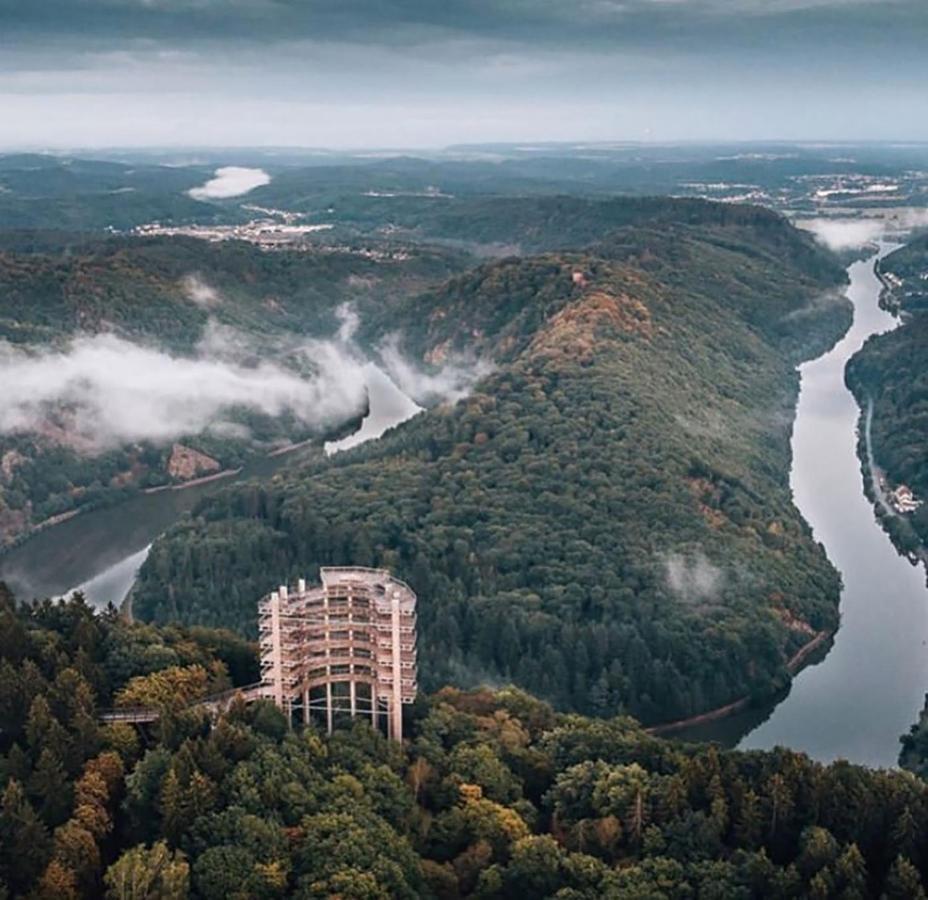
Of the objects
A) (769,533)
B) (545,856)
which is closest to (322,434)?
(769,533)

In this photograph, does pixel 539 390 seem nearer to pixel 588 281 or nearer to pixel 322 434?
pixel 588 281

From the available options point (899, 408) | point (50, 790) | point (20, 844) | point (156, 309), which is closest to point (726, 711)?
point (50, 790)

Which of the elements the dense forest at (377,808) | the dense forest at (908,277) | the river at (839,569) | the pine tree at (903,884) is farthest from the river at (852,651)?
the dense forest at (908,277)

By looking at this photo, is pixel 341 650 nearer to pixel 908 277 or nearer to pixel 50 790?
pixel 50 790

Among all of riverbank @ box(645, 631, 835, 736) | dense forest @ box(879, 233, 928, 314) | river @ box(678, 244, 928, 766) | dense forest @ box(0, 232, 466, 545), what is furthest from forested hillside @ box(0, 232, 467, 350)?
riverbank @ box(645, 631, 835, 736)

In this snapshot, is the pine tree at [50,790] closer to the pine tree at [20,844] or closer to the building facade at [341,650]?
Result: the pine tree at [20,844]

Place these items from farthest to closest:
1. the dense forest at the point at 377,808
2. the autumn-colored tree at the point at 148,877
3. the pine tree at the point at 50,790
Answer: the pine tree at the point at 50,790
the dense forest at the point at 377,808
the autumn-colored tree at the point at 148,877
